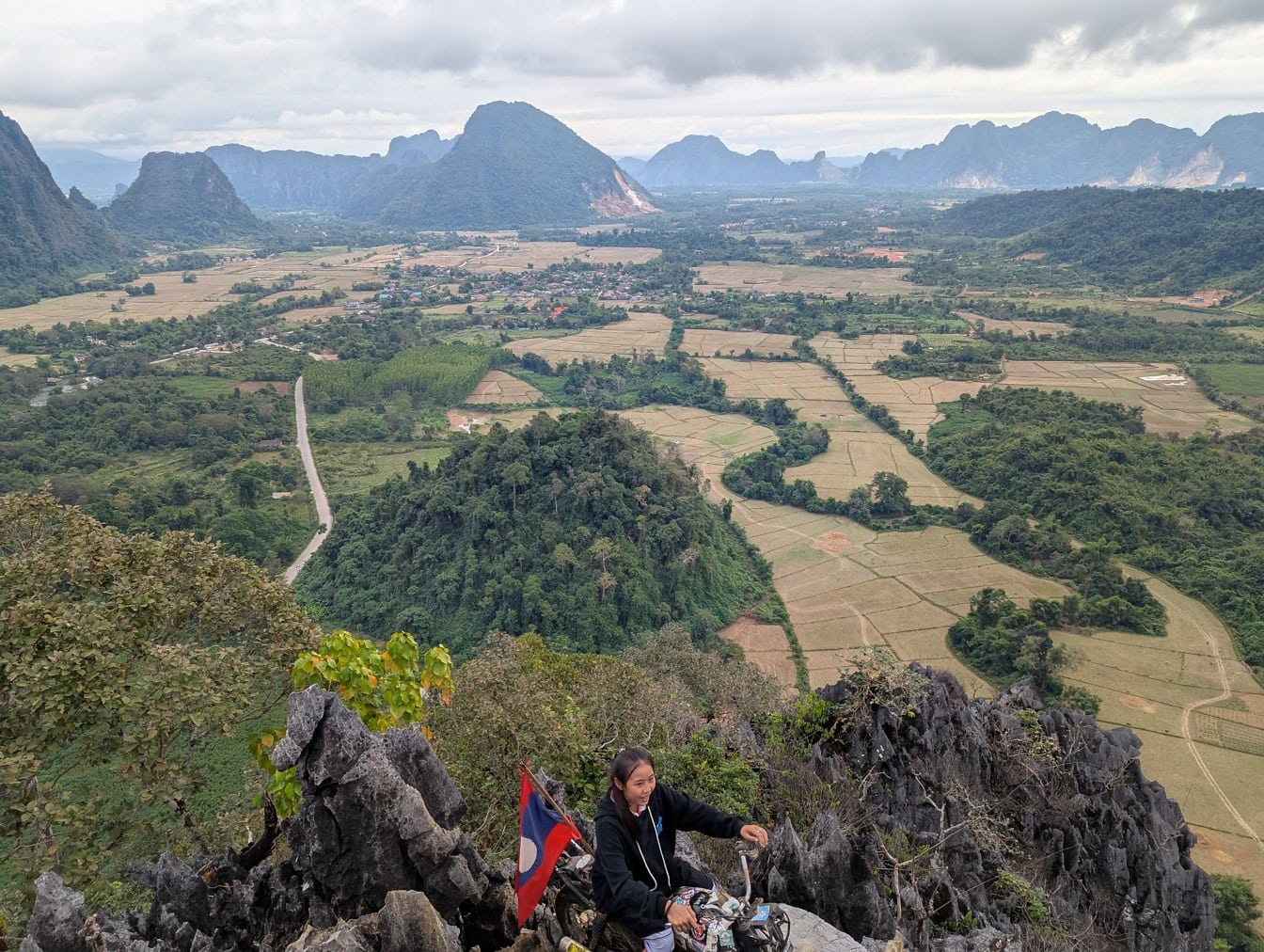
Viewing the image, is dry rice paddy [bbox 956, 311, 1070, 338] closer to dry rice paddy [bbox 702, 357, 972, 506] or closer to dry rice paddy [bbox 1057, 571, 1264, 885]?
dry rice paddy [bbox 702, 357, 972, 506]

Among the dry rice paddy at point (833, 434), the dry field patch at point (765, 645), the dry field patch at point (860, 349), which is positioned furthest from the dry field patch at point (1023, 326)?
the dry field patch at point (765, 645)

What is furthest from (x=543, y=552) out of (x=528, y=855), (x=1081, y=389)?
(x=1081, y=389)

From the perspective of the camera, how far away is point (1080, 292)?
116 meters

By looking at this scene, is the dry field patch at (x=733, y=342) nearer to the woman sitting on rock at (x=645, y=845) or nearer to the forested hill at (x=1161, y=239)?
the forested hill at (x=1161, y=239)

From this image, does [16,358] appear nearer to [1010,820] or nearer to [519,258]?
[1010,820]

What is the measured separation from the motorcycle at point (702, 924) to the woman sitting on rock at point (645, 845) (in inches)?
6.7

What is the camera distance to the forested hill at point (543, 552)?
36250 mm

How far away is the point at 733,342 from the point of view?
99.1m

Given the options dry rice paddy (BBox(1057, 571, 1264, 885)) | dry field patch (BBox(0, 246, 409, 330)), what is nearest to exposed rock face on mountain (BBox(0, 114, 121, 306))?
dry field patch (BBox(0, 246, 409, 330))

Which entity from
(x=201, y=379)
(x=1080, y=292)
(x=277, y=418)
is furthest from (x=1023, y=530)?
(x=1080, y=292)

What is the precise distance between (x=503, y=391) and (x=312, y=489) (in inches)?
1112

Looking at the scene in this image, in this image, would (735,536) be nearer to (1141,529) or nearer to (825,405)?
(1141,529)

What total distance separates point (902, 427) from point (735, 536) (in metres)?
26.1

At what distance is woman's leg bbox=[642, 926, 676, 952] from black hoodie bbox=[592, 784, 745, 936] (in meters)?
0.08
